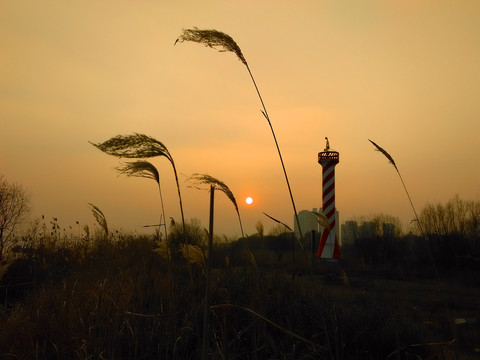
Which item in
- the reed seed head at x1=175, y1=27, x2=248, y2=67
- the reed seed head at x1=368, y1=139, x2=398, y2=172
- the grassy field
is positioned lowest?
the grassy field

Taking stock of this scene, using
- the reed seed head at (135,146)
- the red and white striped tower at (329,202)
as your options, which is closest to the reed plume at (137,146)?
the reed seed head at (135,146)

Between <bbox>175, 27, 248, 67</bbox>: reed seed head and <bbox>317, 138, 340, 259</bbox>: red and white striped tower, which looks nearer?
<bbox>175, 27, 248, 67</bbox>: reed seed head

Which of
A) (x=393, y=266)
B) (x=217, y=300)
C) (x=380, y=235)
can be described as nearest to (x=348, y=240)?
(x=380, y=235)

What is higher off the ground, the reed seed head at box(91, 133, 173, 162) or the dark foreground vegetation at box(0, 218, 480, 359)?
the reed seed head at box(91, 133, 173, 162)

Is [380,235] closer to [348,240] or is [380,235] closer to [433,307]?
[348,240]

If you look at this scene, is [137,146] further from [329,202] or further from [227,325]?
[329,202]

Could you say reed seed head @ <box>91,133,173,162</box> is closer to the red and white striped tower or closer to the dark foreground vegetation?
the dark foreground vegetation

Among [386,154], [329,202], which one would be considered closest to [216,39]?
[386,154]

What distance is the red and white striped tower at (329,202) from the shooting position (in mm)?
12969

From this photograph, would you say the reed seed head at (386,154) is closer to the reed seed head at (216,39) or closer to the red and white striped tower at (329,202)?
the reed seed head at (216,39)

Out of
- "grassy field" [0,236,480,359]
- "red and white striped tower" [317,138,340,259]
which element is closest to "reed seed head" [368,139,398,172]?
"grassy field" [0,236,480,359]

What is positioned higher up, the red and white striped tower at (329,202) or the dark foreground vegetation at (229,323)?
the red and white striped tower at (329,202)

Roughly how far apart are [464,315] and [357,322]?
2.41 m

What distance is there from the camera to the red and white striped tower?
12969mm
